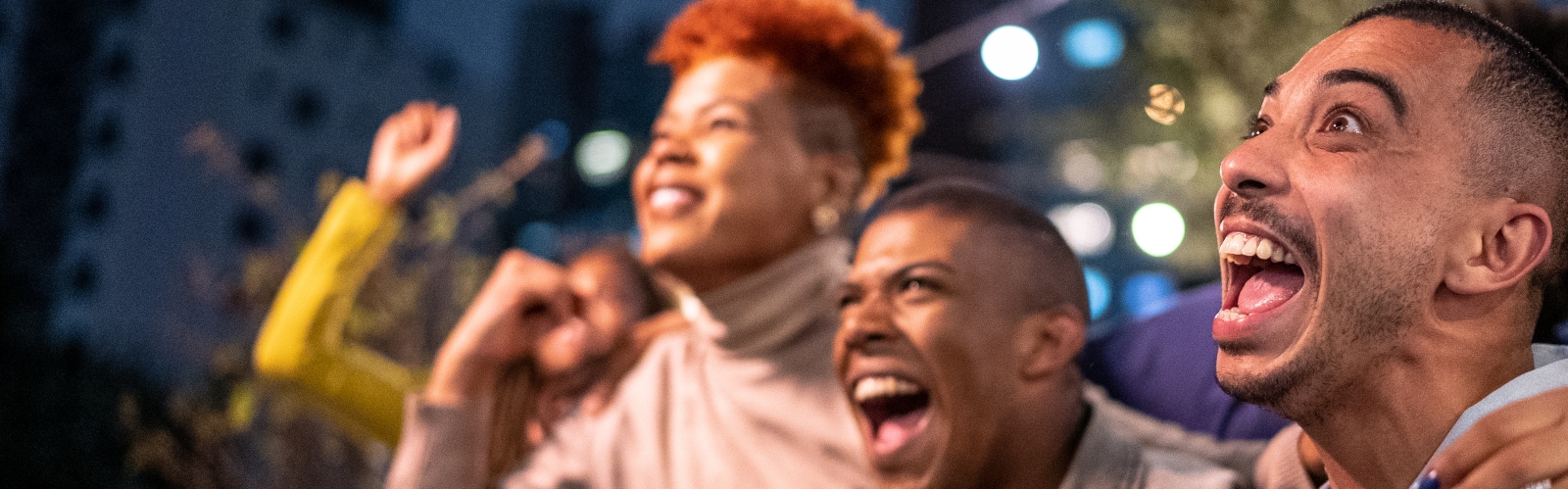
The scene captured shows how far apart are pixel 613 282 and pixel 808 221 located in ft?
2.24

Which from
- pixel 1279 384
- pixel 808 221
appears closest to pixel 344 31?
pixel 808 221

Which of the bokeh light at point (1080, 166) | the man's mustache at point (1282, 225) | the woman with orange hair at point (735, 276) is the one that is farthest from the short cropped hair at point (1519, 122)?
the bokeh light at point (1080, 166)

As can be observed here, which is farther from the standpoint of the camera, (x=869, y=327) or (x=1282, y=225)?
(x=869, y=327)

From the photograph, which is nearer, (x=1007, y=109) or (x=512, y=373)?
(x=512, y=373)

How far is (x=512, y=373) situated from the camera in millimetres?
2439

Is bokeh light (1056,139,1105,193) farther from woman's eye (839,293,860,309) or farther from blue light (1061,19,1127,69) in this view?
woman's eye (839,293,860,309)

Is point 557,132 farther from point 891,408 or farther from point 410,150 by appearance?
point 891,408

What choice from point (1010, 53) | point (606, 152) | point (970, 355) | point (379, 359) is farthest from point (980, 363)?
point (606, 152)

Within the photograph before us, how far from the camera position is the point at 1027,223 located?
1.67 meters

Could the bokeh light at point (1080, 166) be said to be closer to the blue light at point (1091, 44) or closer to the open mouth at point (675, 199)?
the blue light at point (1091, 44)

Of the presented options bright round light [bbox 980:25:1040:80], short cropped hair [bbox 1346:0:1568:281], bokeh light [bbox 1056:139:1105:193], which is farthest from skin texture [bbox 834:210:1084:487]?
bokeh light [bbox 1056:139:1105:193]

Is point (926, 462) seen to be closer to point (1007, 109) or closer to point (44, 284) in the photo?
point (1007, 109)

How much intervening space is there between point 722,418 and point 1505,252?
1.25m

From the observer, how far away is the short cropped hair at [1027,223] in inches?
64.4
